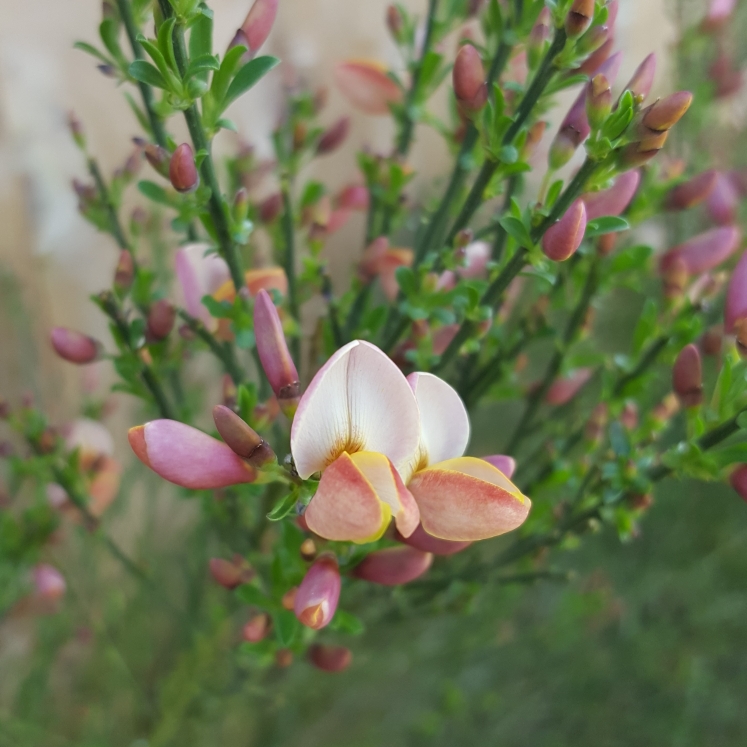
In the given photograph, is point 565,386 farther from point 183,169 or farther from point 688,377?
point 183,169

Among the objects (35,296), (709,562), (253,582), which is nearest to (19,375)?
(35,296)

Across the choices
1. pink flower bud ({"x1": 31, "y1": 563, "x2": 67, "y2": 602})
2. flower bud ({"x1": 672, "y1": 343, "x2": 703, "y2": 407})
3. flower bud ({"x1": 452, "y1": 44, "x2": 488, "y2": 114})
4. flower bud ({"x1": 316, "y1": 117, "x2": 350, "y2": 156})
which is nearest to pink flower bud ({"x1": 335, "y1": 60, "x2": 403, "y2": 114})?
flower bud ({"x1": 316, "y1": 117, "x2": 350, "y2": 156})

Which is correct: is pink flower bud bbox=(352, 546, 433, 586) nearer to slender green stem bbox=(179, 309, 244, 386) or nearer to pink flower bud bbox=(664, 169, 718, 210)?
slender green stem bbox=(179, 309, 244, 386)

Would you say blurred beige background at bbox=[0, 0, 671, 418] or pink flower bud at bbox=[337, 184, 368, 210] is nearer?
pink flower bud at bbox=[337, 184, 368, 210]

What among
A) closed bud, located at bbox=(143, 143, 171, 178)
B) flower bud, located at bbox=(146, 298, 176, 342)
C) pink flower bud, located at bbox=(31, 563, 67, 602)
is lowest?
pink flower bud, located at bbox=(31, 563, 67, 602)

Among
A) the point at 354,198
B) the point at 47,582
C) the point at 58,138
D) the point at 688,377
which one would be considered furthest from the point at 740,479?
the point at 58,138

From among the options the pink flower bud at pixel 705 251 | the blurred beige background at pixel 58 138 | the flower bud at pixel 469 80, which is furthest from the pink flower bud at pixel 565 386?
the blurred beige background at pixel 58 138

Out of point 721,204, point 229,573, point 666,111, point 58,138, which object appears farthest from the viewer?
point 58,138
